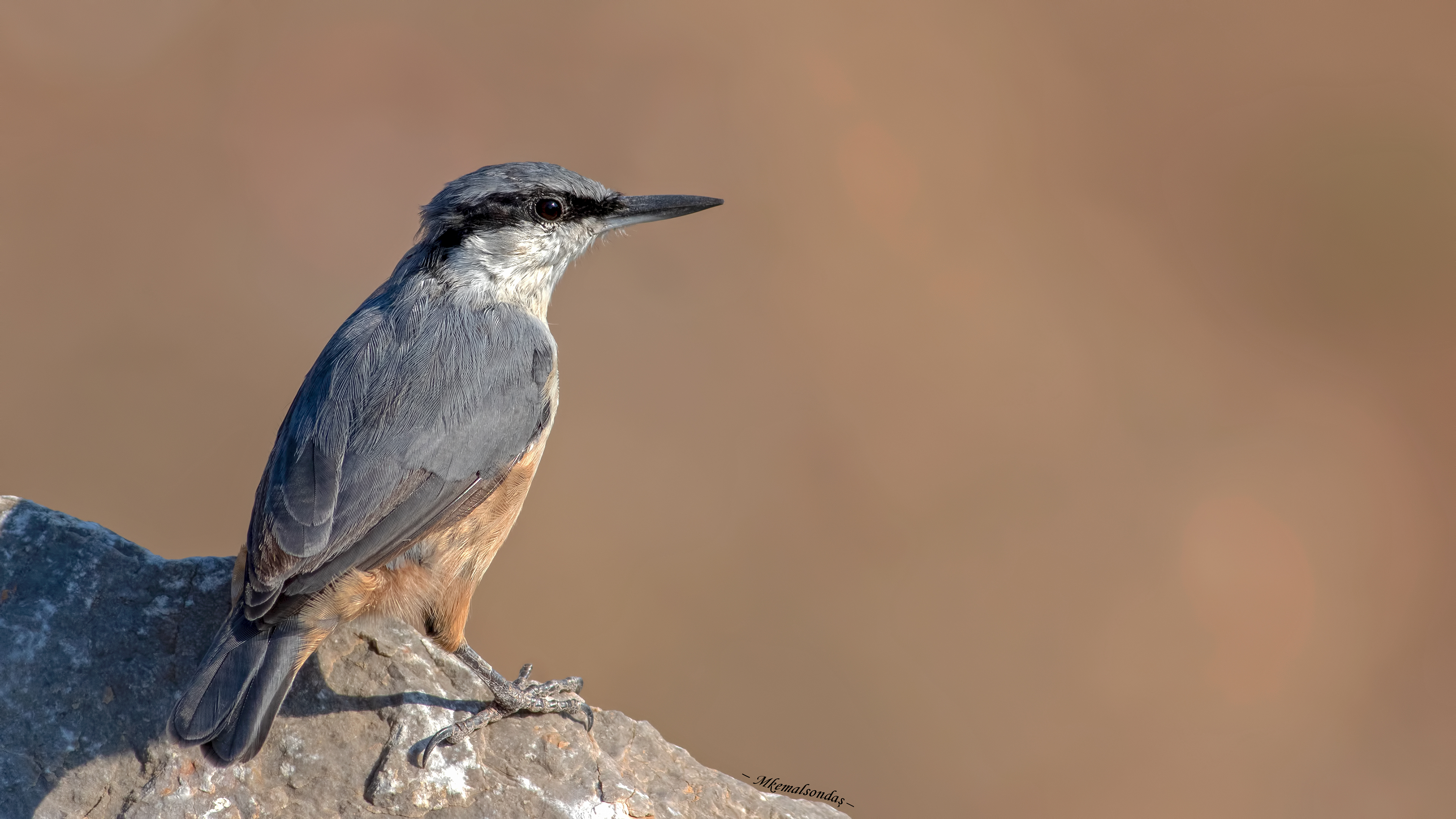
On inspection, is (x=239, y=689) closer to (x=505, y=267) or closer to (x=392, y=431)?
(x=392, y=431)

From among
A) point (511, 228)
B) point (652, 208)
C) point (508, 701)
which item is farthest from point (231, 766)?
point (652, 208)

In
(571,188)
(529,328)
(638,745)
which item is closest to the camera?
(638,745)

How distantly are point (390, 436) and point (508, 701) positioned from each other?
95cm

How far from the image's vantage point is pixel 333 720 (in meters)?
3.46

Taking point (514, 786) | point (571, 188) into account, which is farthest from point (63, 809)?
point (571, 188)

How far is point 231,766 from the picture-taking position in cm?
311

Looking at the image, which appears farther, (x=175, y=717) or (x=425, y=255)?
(x=425, y=255)

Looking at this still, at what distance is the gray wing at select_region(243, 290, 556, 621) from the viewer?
3209 mm

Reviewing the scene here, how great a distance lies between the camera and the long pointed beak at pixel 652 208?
4.45 m

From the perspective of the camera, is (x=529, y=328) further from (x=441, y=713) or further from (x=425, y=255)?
(x=441, y=713)

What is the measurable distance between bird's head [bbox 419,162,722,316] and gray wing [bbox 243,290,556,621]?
16cm

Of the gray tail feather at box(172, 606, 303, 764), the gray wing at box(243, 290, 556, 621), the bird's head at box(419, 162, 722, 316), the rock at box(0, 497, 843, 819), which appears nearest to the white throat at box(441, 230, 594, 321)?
the bird's head at box(419, 162, 722, 316)

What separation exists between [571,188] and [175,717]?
2.36 meters

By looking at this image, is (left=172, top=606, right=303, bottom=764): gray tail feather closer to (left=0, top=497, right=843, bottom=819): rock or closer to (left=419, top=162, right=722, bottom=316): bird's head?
(left=0, top=497, right=843, bottom=819): rock
